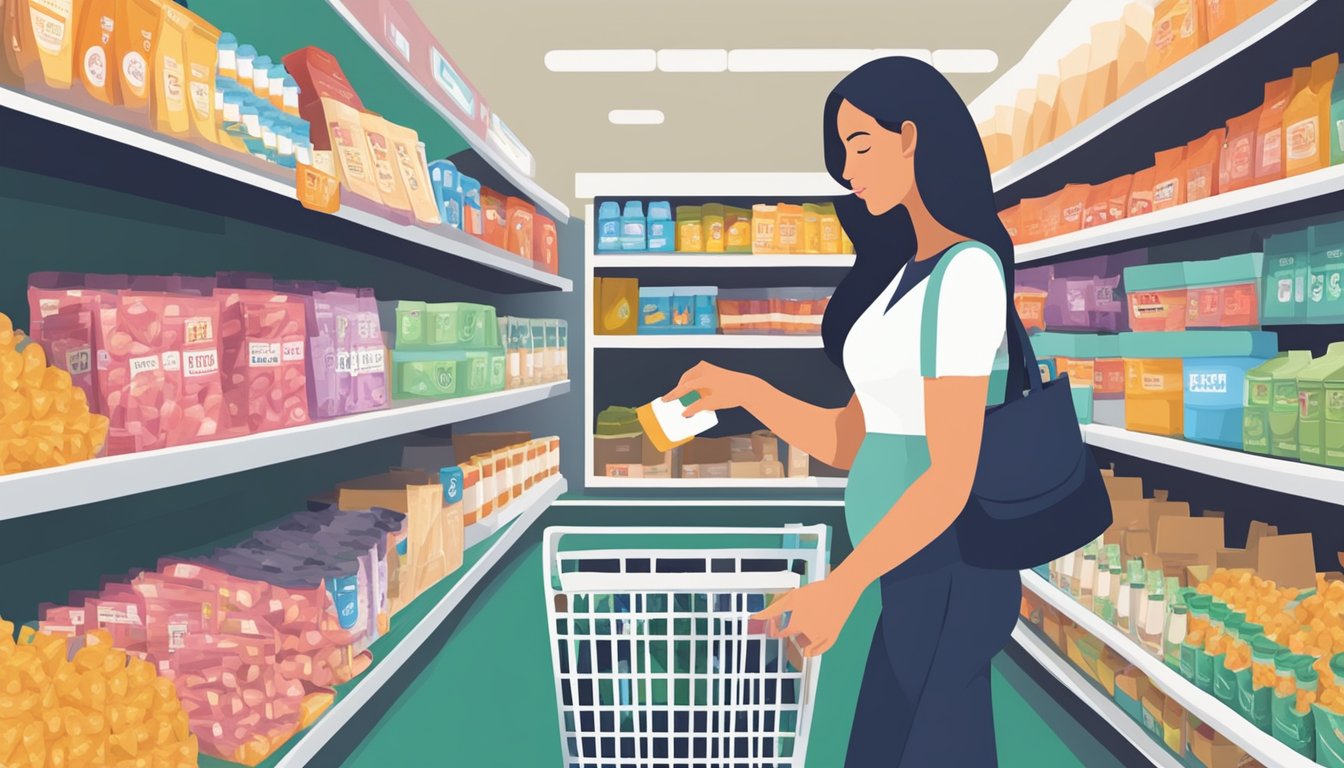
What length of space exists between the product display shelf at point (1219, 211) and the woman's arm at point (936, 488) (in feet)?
3.24

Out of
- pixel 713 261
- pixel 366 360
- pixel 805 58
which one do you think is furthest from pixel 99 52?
pixel 805 58

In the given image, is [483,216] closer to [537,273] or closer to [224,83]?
[537,273]

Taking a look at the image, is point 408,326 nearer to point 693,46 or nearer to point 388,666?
point 388,666

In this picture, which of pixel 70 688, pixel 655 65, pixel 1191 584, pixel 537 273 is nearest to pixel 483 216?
pixel 537 273

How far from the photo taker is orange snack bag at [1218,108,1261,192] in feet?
6.63

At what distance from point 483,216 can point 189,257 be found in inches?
54.8

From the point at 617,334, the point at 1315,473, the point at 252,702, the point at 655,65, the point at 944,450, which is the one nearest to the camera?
the point at 944,450

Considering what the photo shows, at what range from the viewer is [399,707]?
112 inches

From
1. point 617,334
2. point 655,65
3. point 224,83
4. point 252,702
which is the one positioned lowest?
point 252,702

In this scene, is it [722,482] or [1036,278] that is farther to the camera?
[722,482]

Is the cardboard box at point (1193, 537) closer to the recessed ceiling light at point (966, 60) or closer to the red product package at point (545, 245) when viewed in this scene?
the red product package at point (545, 245)

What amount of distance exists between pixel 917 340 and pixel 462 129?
2045 millimetres

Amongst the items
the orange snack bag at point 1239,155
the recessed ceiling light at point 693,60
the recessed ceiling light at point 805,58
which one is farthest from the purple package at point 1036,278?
the recessed ceiling light at point 693,60

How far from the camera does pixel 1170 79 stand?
7.52ft
